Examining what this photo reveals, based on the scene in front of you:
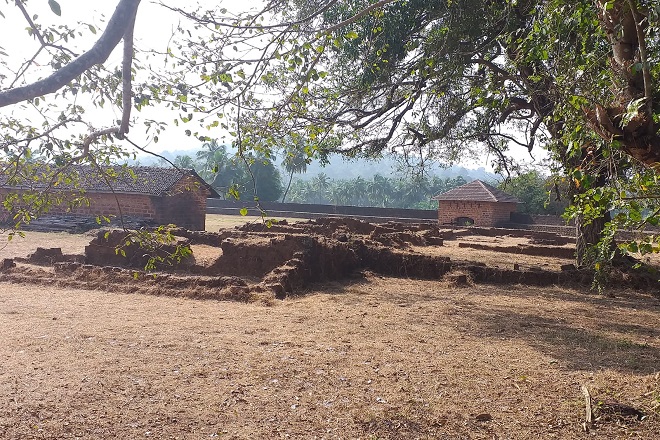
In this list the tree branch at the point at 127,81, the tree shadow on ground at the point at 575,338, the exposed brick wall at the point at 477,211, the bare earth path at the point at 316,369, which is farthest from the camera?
the exposed brick wall at the point at 477,211

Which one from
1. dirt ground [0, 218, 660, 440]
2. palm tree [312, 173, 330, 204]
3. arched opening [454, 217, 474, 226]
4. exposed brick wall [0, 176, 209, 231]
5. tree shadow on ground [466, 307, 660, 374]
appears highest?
palm tree [312, 173, 330, 204]

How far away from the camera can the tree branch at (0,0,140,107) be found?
271 centimetres

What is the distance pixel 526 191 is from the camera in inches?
1515

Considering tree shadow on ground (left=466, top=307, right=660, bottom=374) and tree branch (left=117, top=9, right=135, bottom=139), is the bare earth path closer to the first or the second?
tree shadow on ground (left=466, top=307, right=660, bottom=374)

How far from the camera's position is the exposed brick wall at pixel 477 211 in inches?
1289

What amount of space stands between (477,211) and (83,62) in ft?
106

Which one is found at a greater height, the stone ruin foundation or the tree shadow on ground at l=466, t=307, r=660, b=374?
the stone ruin foundation

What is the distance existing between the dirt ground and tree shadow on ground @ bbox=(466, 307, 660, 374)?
0.03 meters

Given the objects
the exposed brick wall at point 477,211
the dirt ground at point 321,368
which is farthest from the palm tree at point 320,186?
the dirt ground at point 321,368

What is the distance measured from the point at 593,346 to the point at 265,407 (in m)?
4.57

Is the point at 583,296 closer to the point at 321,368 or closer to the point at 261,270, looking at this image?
the point at 261,270

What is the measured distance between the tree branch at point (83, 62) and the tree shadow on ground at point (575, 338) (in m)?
5.40

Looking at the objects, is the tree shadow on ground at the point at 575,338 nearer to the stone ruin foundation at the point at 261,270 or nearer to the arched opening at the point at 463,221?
the stone ruin foundation at the point at 261,270

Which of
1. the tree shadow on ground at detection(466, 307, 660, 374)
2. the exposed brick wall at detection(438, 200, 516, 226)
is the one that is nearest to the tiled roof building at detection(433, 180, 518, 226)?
the exposed brick wall at detection(438, 200, 516, 226)
